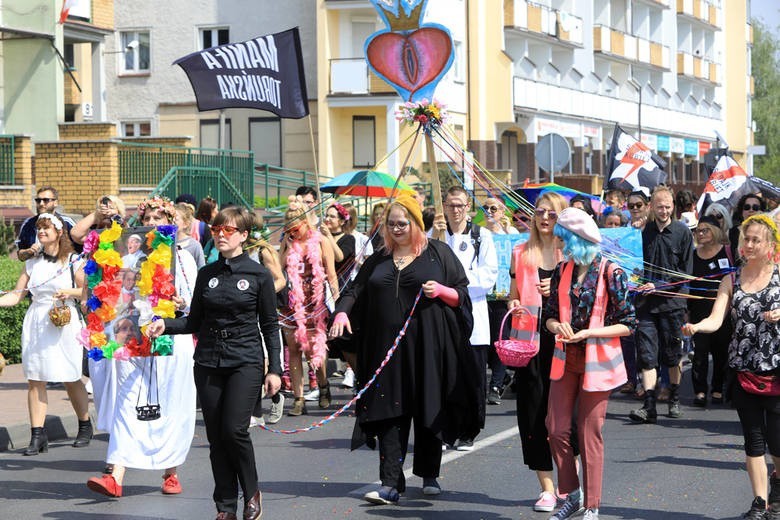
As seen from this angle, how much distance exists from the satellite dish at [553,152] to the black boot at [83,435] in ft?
40.3

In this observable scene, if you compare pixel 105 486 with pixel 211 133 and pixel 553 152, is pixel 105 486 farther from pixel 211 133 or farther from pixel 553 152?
pixel 211 133

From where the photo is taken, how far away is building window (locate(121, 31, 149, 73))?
40844 millimetres

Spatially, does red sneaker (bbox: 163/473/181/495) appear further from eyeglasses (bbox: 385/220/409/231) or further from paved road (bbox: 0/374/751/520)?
eyeglasses (bbox: 385/220/409/231)

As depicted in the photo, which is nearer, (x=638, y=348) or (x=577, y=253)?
(x=577, y=253)

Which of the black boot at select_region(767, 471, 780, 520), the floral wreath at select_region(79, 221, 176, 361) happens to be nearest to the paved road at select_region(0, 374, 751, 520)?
the black boot at select_region(767, 471, 780, 520)

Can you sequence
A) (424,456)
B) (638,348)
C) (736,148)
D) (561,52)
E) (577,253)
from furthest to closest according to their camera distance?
1. (736,148)
2. (561,52)
3. (638,348)
4. (424,456)
5. (577,253)

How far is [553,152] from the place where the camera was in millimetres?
21812

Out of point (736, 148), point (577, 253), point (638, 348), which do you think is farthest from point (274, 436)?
point (736, 148)

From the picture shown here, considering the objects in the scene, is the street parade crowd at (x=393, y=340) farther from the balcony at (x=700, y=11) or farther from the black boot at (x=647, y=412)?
the balcony at (x=700, y=11)

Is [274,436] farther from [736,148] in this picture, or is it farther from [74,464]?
[736,148]

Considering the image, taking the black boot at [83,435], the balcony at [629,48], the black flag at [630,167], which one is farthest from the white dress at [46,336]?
the balcony at [629,48]

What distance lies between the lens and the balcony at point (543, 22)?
43.8 meters

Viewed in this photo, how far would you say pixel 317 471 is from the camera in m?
9.49

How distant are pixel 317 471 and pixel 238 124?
101 ft
